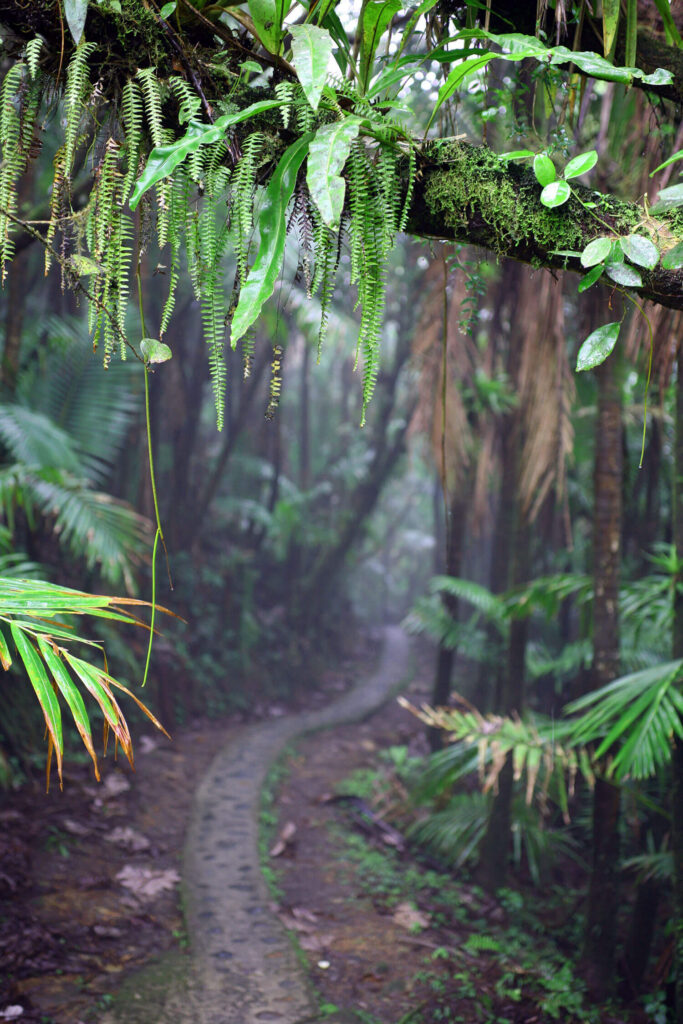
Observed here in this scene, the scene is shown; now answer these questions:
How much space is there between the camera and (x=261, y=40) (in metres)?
1.38

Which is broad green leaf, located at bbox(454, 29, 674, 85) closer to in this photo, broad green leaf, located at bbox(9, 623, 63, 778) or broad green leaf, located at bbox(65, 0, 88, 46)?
broad green leaf, located at bbox(65, 0, 88, 46)

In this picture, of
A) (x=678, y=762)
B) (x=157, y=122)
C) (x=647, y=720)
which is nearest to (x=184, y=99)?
(x=157, y=122)

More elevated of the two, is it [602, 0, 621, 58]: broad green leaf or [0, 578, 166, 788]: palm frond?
[602, 0, 621, 58]: broad green leaf

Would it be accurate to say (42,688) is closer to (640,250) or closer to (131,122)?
(131,122)

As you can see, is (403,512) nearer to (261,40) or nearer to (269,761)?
(269,761)

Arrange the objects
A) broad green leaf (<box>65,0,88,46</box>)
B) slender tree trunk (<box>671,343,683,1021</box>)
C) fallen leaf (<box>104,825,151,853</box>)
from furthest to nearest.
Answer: fallen leaf (<box>104,825,151,853</box>) → slender tree trunk (<box>671,343,683,1021</box>) → broad green leaf (<box>65,0,88,46</box>)

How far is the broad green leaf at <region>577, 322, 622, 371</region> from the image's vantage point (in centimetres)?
150

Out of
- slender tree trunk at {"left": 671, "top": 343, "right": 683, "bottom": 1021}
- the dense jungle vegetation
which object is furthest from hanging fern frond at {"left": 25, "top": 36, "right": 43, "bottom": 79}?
slender tree trunk at {"left": 671, "top": 343, "right": 683, "bottom": 1021}

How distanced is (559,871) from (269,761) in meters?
2.62

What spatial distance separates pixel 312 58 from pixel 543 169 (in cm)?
47

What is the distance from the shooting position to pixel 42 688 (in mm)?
1210

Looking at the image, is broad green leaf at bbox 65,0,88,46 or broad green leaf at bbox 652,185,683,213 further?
broad green leaf at bbox 652,185,683,213

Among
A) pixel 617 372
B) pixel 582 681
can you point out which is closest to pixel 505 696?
pixel 582 681

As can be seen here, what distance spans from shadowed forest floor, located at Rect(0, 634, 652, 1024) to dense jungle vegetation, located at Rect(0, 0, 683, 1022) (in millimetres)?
324
